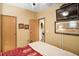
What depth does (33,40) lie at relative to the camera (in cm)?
121

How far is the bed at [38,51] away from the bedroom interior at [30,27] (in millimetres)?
31

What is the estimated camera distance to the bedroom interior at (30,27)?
112cm

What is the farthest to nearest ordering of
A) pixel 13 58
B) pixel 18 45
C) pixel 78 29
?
1. pixel 18 45
2. pixel 78 29
3. pixel 13 58

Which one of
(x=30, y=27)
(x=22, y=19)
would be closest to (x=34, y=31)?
(x=30, y=27)

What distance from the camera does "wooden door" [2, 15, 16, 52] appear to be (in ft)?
3.74

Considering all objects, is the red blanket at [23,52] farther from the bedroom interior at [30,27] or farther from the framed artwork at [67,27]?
the framed artwork at [67,27]

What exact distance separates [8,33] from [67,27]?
75 centimetres

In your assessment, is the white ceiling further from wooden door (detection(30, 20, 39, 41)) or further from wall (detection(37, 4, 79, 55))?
wooden door (detection(30, 20, 39, 41))

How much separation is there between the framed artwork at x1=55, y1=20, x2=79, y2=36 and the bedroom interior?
0.13 ft

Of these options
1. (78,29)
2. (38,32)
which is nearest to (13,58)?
(38,32)

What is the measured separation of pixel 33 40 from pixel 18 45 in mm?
205

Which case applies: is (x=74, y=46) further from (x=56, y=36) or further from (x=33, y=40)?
(x=33, y=40)

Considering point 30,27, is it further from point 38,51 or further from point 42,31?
point 38,51

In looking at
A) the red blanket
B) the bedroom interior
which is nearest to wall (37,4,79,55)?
the bedroom interior
